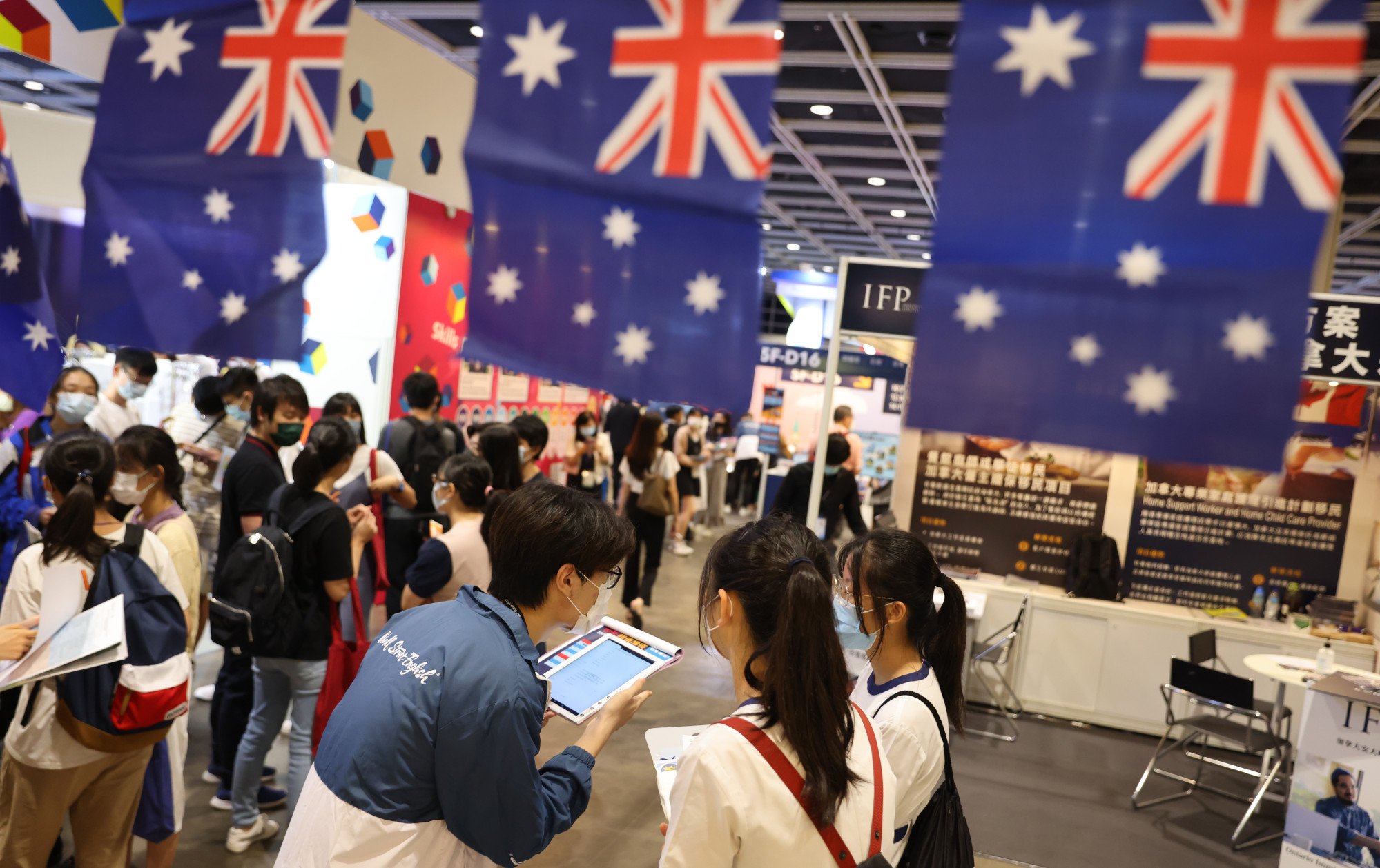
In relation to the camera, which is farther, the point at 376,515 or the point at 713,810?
the point at 376,515

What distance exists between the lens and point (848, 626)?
3197mm

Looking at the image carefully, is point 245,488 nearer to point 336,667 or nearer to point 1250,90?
point 336,667

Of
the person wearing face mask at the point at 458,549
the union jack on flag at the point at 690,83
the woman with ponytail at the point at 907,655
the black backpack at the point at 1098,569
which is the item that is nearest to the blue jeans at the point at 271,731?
the person wearing face mask at the point at 458,549

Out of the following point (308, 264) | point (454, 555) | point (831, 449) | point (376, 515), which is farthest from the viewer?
point (831, 449)

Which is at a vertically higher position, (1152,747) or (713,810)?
(713,810)

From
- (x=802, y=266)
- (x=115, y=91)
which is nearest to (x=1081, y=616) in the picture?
(x=115, y=91)

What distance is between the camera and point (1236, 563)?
21.0 feet

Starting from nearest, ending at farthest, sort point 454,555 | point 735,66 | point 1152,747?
1. point 735,66
2. point 454,555
3. point 1152,747

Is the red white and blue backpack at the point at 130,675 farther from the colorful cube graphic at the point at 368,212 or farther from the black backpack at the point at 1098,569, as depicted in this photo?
the black backpack at the point at 1098,569

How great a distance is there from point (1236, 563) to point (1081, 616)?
3.79ft

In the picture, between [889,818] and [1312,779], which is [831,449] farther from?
[889,818]

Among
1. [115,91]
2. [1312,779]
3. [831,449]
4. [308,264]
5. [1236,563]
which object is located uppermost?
[115,91]

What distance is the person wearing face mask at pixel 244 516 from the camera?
3617 mm

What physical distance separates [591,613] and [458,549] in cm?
153
